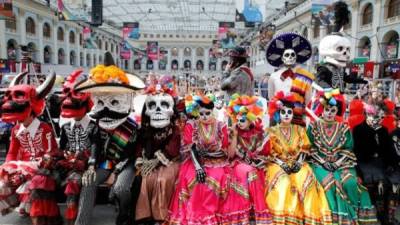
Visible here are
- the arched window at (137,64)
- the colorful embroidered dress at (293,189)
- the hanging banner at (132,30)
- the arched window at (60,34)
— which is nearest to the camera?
the colorful embroidered dress at (293,189)

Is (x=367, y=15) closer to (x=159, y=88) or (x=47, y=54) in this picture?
(x=159, y=88)

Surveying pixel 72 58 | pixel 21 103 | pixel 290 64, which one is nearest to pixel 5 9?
pixel 21 103

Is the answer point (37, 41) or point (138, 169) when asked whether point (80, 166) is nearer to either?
point (138, 169)

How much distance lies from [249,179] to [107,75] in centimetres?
164

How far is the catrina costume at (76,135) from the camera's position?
2995 mm

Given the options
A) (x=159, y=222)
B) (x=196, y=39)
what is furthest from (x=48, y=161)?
(x=196, y=39)

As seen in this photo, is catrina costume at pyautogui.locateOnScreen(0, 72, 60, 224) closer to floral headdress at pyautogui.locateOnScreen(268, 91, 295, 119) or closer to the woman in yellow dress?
the woman in yellow dress

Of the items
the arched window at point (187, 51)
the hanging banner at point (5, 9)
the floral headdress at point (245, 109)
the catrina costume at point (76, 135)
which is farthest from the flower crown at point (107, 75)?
the arched window at point (187, 51)

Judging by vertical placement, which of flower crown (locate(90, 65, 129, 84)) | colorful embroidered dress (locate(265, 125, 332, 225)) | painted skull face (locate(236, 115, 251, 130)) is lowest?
colorful embroidered dress (locate(265, 125, 332, 225))

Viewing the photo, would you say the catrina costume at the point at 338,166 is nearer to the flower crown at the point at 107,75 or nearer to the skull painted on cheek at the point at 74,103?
the flower crown at the point at 107,75

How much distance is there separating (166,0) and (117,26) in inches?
567

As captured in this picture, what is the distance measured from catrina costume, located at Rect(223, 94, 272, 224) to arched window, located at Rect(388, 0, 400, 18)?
49.1 feet

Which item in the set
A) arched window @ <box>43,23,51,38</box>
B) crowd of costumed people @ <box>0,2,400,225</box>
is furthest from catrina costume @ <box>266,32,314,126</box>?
arched window @ <box>43,23,51,38</box>

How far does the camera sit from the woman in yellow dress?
271cm
